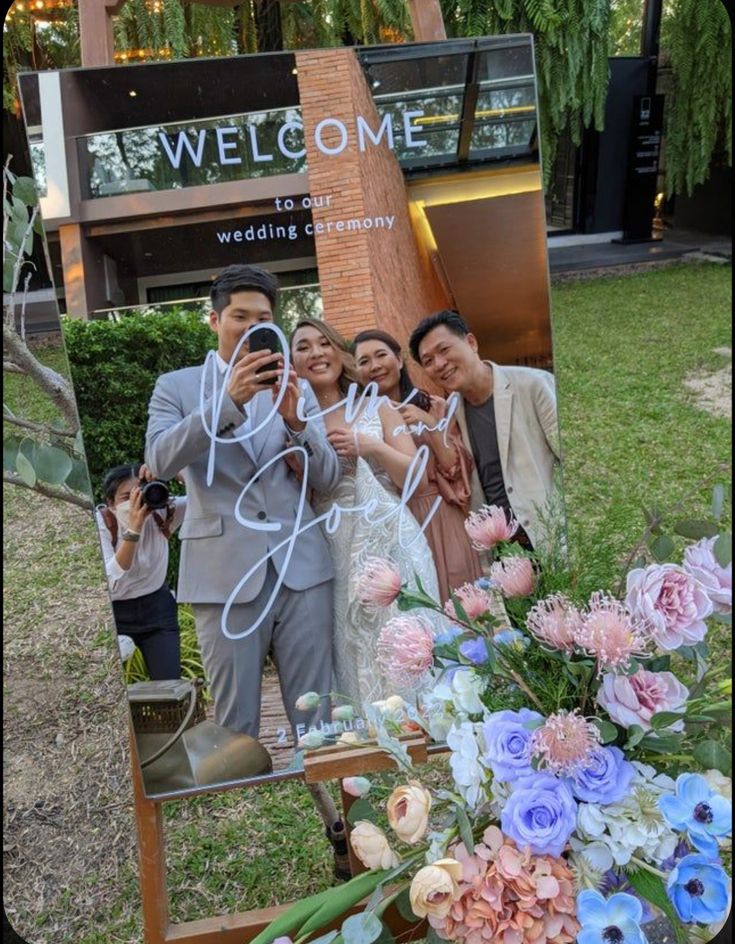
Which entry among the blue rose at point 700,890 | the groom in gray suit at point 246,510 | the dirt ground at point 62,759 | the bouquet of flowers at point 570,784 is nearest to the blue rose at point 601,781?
the bouquet of flowers at point 570,784

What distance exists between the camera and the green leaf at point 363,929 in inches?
39.4

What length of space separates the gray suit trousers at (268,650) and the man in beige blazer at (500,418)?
35 cm

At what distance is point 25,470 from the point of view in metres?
1.52

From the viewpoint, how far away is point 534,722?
1001mm

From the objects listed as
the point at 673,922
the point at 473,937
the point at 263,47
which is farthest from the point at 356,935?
the point at 263,47

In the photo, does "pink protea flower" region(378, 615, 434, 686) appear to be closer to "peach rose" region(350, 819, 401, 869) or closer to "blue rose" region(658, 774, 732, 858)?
"peach rose" region(350, 819, 401, 869)

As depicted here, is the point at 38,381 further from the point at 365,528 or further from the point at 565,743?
the point at 565,743

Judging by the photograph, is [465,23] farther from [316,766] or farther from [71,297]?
[316,766]

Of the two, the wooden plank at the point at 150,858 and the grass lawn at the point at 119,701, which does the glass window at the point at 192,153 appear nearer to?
the grass lawn at the point at 119,701

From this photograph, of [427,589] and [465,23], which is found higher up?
[465,23]

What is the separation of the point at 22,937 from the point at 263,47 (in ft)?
8.72

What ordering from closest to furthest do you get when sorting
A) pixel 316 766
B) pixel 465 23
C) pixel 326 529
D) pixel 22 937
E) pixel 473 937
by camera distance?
pixel 473 937, pixel 316 766, pixel 326 529, pixel 22 937, pixel 465 23

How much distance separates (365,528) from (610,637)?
546 millimetres

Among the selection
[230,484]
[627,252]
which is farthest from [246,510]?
[627,252]
